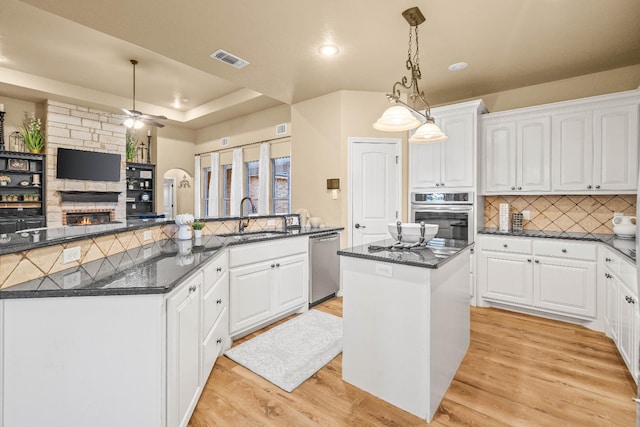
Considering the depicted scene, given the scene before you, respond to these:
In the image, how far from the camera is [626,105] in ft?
10.4

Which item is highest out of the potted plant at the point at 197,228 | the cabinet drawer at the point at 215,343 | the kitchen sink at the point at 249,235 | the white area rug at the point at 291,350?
the potted plant at the point at 197,228

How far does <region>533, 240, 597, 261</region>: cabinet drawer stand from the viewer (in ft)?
10.2

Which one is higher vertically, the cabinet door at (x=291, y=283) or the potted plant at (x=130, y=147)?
the potted plant at (x=130, y=147)

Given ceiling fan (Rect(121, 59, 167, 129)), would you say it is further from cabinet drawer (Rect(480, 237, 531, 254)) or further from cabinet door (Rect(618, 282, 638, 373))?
cabinet door (Rect(618, 282, 638, 373))

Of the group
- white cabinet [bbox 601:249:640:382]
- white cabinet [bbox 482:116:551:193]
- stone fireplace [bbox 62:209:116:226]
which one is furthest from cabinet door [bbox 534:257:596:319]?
stone fireplace [bbox 62:209:116:226]

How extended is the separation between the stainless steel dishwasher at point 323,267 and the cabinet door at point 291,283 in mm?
117

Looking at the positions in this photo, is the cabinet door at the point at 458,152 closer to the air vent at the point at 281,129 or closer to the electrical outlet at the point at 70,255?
the air vent at the point at 281,129

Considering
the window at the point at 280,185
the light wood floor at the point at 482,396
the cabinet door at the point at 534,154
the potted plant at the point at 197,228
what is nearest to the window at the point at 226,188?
the window at the point at 280,185

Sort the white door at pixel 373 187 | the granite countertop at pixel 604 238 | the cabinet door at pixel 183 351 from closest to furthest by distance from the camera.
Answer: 1. the cabinet door at pixel 183 351
2. the granite countertop at pixel 604 238
3. the white door at pixel 373 187

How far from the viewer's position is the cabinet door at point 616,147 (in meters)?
3.14

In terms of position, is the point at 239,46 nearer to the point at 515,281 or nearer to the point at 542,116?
the point at 542,116

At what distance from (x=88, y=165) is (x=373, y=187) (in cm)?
546

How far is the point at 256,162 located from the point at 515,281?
191 inches

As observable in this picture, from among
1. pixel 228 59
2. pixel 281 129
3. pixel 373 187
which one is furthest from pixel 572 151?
pixel 281 129
